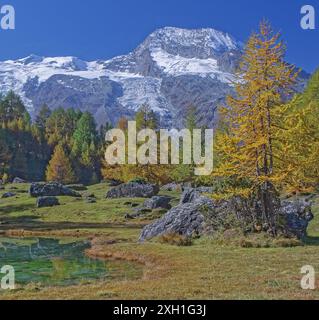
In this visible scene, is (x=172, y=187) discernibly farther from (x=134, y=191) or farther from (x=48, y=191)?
(x=48, y=191)

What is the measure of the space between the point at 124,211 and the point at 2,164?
61.8 metres

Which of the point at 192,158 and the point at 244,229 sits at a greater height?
the point at 192,158

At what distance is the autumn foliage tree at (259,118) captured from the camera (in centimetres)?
3450

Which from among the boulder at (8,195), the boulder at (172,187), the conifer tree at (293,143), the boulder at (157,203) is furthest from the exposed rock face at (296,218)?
the boulder at (8,195)

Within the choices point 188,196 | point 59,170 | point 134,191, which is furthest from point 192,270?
point 59,170

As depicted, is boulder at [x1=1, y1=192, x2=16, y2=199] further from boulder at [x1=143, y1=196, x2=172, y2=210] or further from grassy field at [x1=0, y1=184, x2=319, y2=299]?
grassy field at [x1=0, y1=184, x2=319, y2=299]

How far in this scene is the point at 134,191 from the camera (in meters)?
76.9

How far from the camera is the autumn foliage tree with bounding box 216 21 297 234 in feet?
113

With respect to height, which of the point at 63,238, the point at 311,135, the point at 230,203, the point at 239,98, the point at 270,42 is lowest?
the point at 63,238

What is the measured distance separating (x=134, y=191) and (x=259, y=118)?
44403 mm

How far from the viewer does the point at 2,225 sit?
196 feet

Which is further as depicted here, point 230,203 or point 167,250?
point 230,203

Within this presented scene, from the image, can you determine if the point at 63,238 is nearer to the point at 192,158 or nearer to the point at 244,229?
the point at 244,229
